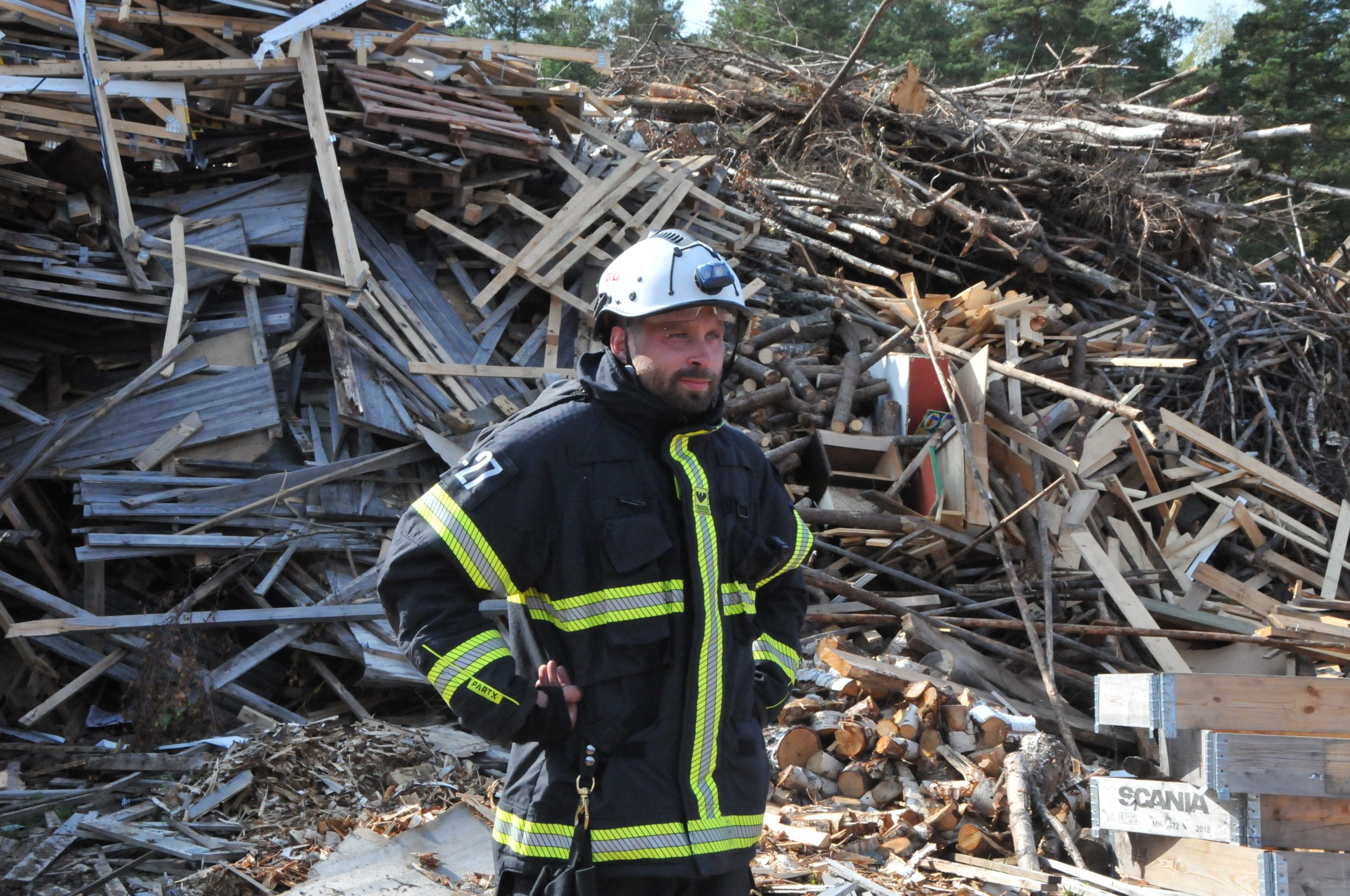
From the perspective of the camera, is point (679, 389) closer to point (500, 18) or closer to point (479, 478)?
point (479, 478)

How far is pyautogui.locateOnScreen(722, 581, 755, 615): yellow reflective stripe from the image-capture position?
2631 millimetres

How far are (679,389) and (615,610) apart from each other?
0.55 meters

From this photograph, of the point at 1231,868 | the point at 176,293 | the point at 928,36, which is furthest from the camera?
the point at 928,36

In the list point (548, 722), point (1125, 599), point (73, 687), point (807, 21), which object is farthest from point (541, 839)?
point (807, 21)

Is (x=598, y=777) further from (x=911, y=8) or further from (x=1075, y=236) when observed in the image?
(x=911, y=8)

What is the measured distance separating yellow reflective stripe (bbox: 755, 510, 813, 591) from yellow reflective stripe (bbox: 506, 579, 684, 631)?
0.42 m

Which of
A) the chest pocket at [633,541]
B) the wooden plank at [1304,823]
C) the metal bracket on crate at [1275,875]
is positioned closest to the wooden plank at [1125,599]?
the wooden plank at [1304,823]

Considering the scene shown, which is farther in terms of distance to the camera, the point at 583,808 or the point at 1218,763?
the point at 1218,763

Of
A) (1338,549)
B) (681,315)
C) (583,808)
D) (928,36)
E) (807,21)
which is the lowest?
(1338,549)

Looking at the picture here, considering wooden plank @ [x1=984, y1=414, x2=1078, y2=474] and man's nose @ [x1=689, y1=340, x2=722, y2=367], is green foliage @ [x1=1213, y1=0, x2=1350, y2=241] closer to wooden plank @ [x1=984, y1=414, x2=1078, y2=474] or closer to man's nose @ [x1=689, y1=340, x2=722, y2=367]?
wooden plank @ [x1=984, y1=414, x2=1078, y2=474]

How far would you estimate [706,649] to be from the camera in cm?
250

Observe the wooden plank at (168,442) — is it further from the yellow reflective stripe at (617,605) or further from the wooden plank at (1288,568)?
the wooden plank at (1288,568)

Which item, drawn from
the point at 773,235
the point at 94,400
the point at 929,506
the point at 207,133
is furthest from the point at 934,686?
the point at 207,133

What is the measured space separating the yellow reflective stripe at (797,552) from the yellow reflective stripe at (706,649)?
13.5 inches
